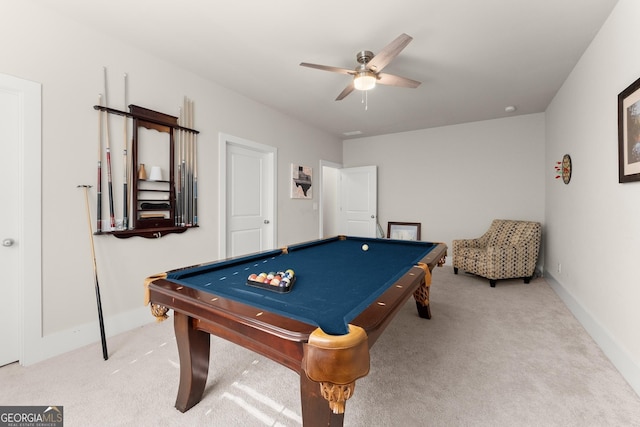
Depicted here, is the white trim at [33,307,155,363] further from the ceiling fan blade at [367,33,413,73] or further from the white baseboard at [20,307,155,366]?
the ceiling fan blade at [367,33,413,73]

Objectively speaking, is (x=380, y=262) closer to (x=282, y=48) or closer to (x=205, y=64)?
(x=282, y=48)

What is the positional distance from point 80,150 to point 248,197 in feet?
6.05

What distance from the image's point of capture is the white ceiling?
194 centimetres

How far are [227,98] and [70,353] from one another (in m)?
2.87

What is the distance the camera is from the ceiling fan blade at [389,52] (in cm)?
182

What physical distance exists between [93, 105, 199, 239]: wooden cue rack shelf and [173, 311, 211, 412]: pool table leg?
143 cm

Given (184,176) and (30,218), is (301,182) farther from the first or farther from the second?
(30,218)

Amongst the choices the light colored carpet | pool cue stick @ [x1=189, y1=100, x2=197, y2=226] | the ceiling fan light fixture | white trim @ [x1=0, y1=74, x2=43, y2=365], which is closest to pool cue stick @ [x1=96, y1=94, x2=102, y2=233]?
white trim @ [x1=0, y1=74, x2=43, y2=365]

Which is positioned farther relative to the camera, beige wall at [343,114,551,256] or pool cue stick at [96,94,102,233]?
beige wall at [343,114,551,256]

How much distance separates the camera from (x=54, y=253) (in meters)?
2.03

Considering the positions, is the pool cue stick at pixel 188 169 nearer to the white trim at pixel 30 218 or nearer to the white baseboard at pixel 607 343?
the white trim at pixel 30 218

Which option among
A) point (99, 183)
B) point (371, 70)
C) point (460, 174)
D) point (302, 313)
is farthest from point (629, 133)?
point (99, 183)

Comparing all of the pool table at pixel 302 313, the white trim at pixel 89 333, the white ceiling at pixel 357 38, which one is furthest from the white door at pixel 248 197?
the pool table at pixel 302 313

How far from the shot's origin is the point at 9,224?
188cm
